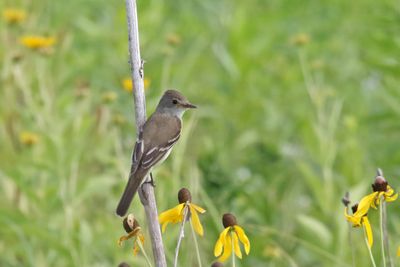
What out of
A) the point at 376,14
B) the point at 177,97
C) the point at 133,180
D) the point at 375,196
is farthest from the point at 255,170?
the point at 375,196

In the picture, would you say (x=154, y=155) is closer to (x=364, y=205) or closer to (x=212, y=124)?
(x=364, y=205)

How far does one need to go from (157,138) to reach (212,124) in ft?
12.1

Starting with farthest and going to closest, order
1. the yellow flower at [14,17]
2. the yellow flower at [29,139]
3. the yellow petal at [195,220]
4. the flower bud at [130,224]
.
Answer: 1. the yellow flower at [14,17]
2. the yellow flower at [29,139]
3. the yellow petal at [195,220]
4. the flower bud at [130,224]

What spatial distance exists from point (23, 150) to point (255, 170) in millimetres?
1454

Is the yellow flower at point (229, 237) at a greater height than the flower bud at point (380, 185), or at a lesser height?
lesser

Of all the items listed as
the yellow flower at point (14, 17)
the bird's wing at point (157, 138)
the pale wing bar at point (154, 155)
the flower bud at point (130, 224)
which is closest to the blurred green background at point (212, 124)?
the yellow flower at point (14, 17)

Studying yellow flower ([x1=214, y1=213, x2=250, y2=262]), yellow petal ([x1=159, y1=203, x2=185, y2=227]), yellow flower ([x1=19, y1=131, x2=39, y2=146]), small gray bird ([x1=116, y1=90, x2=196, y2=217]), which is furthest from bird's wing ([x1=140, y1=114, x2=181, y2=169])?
yellow flower ([x1=19, y1=131, x2=39, y2=146])

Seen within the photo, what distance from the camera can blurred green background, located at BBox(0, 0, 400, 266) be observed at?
18.7 feet

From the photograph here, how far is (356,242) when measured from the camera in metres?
5.75

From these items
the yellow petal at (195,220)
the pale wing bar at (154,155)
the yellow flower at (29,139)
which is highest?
Result: the yellow flower at (29,139)

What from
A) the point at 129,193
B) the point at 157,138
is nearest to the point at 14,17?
the point at 157,138

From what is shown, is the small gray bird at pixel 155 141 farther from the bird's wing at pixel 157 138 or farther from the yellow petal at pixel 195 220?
the yellow petal at pixel 195 220

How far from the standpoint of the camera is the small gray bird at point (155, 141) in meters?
3.68

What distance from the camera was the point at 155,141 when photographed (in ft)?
13.3
